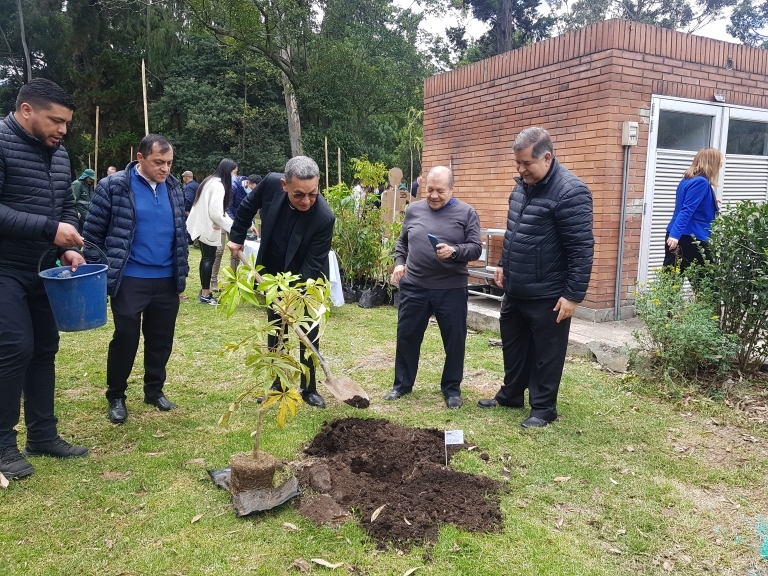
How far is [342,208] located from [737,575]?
22.4ft

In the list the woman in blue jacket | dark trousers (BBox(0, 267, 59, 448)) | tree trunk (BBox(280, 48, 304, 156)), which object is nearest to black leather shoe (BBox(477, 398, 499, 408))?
the woman in blue jacket

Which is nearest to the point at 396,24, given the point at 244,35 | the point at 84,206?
the point at 244,35

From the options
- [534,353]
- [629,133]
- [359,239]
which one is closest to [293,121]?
[359,239]

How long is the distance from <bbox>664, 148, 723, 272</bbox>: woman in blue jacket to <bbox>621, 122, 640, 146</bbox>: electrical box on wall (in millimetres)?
A: 781

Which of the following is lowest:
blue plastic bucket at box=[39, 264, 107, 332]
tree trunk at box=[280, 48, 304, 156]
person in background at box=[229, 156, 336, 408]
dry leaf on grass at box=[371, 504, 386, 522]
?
dry leaf on grass at box=[371, 504, 386, 522]


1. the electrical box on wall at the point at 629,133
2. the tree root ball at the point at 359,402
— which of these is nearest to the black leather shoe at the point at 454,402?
the tree root ball at the point at 359,402

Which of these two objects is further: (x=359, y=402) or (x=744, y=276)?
(x=744, y=276)

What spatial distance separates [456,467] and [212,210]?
542 cm

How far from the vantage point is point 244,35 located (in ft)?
71.0

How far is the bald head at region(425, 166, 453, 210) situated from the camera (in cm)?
446

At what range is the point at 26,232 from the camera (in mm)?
3166

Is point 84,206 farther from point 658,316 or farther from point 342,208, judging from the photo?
point 658,316

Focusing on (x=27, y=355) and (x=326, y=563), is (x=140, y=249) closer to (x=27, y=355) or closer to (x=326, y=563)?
(x=27, y=355)

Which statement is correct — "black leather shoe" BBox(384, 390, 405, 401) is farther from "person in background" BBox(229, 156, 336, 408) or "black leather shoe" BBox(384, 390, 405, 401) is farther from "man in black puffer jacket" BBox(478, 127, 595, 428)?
"man in black puffer jacket" BBox(478, 127, 595, 428)
